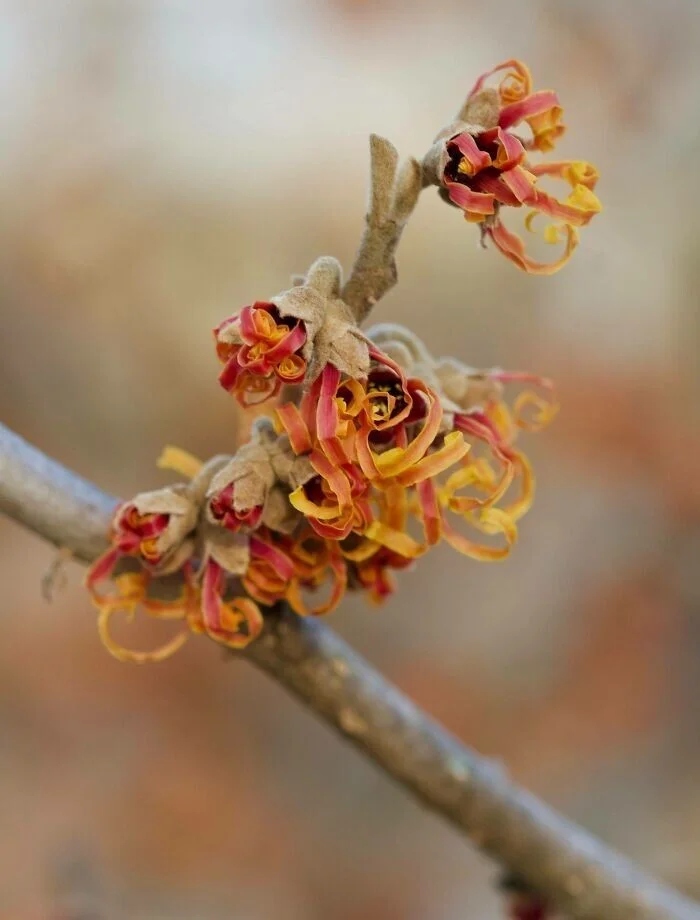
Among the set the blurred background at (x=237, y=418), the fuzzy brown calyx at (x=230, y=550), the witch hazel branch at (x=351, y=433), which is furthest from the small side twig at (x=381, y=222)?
the blurred background at (x=237, y=418)

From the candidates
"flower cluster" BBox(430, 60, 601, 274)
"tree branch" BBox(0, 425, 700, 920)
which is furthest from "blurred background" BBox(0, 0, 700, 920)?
"flower cluster" BBox(430, 60, 601, 274)

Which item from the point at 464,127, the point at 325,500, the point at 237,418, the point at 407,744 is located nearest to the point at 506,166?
the point at 464,127

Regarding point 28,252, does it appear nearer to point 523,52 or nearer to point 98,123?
point 98,123

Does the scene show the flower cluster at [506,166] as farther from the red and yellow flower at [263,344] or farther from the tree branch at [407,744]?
the tree branch at [407,744]

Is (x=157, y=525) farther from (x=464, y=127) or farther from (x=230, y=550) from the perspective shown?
(x=464, y=127)

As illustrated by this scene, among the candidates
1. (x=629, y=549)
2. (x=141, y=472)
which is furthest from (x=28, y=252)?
(x=629, y=549)

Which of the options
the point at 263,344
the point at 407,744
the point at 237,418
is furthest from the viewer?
the point at 237,418
